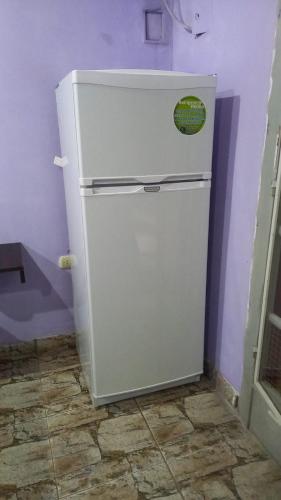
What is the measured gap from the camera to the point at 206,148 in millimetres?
1526

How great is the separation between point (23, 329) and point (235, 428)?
1.33 m

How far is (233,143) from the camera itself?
5.03ft

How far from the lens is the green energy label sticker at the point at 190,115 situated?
1439 millimetres

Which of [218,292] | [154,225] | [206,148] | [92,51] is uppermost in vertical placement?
[92,51]

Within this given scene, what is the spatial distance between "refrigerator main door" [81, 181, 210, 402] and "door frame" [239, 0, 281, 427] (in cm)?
29

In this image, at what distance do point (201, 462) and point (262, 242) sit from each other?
96 centimetres

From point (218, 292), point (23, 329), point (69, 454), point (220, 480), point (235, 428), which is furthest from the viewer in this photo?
point (23, 329)

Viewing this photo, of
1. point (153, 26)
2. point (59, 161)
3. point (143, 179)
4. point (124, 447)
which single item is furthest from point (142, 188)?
point (124, 447)

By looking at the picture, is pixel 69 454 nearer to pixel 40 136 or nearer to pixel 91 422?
pixel 91 422

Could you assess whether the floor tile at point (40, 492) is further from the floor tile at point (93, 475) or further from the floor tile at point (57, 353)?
the floor tile at point (57, 353)

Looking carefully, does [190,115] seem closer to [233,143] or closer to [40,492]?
[233,143]

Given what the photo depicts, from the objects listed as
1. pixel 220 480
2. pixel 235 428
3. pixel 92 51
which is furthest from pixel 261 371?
pixel 92 51

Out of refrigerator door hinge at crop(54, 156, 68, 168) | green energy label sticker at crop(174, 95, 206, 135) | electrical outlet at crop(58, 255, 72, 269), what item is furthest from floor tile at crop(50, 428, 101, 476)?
green energy label sticker at crop(174, 95, 206, 135)

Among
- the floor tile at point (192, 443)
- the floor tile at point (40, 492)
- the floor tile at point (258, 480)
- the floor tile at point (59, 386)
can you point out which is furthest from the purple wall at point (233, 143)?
the floor tile at point (40, 492)
